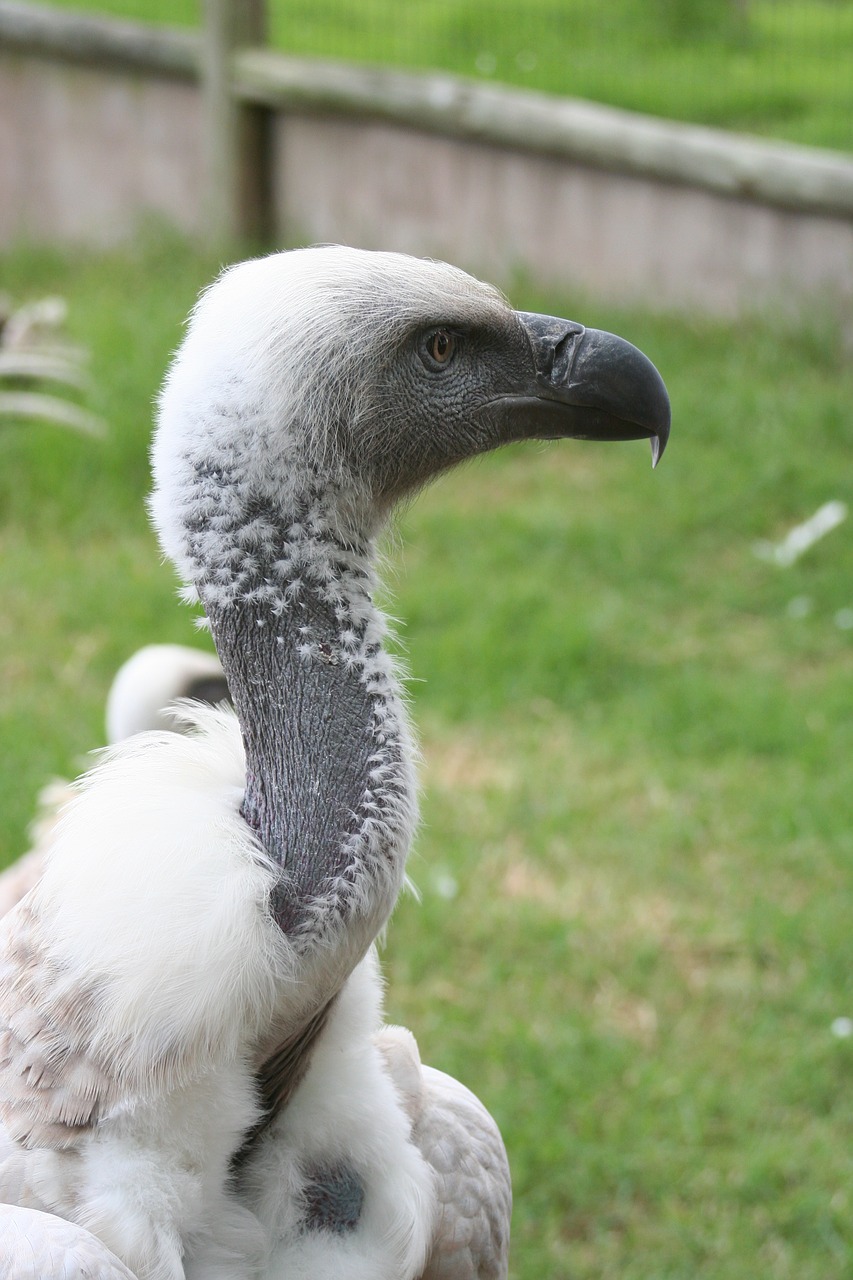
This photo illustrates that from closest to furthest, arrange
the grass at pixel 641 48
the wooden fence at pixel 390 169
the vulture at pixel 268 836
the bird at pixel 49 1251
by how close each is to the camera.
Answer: the bird at pixel 49 1251
the vulture at pixel 268 836
the wooden fence at pixel 390 169
the grass at pixel 641 48

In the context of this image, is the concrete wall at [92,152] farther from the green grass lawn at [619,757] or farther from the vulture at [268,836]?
the vulture at [268,836]

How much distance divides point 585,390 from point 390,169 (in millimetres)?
5283

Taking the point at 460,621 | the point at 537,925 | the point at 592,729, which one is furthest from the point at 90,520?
the point at 537,925

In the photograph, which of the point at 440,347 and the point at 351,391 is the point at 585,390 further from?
the point at 351,391

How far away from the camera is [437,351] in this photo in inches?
74.1

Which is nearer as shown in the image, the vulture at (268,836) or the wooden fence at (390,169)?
the vulture at (268,836)

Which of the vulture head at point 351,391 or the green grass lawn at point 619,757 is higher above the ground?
the vulture head at point 351,391

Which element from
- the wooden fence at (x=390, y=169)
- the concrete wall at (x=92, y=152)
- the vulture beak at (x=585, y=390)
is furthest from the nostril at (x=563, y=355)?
Answer: the concrete wall at (x=92, y=152)

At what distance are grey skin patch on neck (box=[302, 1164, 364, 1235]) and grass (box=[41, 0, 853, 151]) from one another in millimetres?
5272

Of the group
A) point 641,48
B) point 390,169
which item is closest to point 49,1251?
point 390,169

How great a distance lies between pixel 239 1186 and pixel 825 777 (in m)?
2.69

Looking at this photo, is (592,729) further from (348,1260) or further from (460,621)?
(348,1260)

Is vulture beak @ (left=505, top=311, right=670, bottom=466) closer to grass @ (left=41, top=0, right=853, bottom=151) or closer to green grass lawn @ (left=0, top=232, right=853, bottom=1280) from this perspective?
green grass lawn @ (left=0, top=232, right=853, bottom=1280)

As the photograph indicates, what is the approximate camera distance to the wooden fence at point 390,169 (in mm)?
6074
